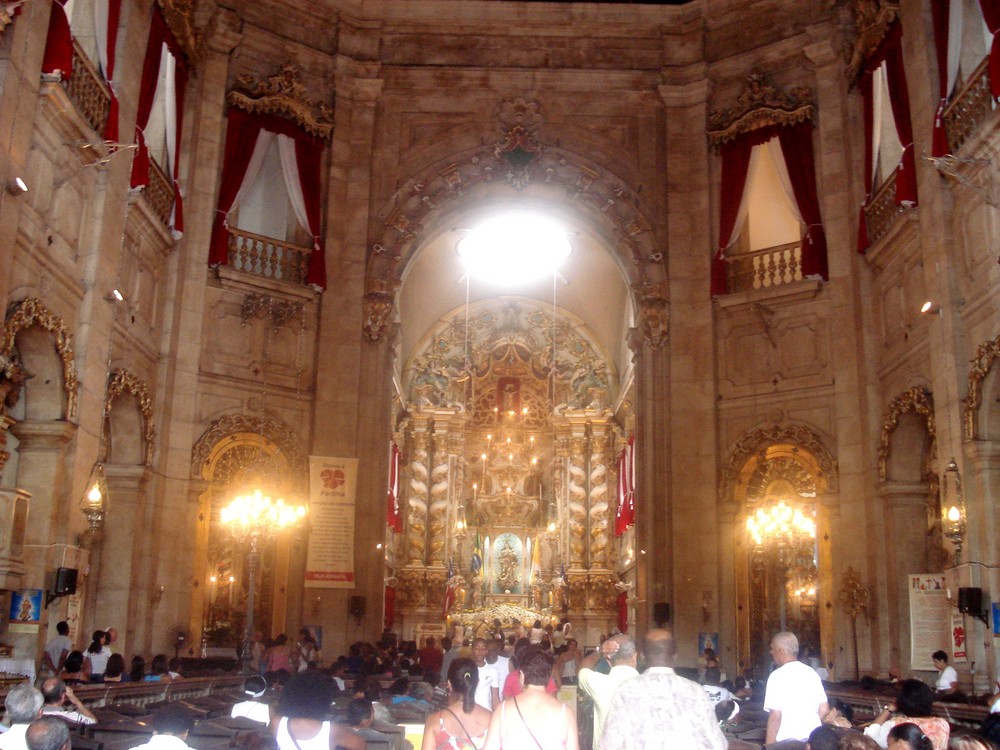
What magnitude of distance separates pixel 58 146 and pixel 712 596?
11837 mm

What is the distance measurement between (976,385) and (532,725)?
369 inches

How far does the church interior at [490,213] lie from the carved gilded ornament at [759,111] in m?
0.05

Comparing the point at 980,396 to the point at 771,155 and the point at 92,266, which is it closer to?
the point at 771,155

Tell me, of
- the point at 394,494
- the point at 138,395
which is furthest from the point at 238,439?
the point at 394,494

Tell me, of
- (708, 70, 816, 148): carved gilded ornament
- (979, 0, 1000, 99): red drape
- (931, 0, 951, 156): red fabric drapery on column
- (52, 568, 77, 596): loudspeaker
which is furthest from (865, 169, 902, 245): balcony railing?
(52, 568, 77, 596): loudspeaker

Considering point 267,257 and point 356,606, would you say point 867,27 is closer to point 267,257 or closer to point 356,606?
point 267,257

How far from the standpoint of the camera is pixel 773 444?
18156 millimetres

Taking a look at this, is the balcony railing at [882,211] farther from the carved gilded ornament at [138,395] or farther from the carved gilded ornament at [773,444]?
the carved gilded ornament at [138,395]

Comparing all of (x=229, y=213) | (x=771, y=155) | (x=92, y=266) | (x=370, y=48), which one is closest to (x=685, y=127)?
(x=771, y=155)

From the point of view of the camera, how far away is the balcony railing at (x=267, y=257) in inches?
722

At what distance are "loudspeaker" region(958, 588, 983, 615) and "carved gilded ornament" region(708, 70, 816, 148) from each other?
9.18 m

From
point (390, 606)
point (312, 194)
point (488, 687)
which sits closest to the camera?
point (488, 687)

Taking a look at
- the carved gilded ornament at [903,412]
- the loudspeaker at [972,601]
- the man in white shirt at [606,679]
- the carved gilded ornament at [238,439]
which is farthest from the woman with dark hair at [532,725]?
the carved gilded ornament at [238,439]

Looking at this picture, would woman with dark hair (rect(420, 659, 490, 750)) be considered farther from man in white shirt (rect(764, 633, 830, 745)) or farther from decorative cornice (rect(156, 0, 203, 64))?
decorative cornice (rect(156, 0, 203, 64))
